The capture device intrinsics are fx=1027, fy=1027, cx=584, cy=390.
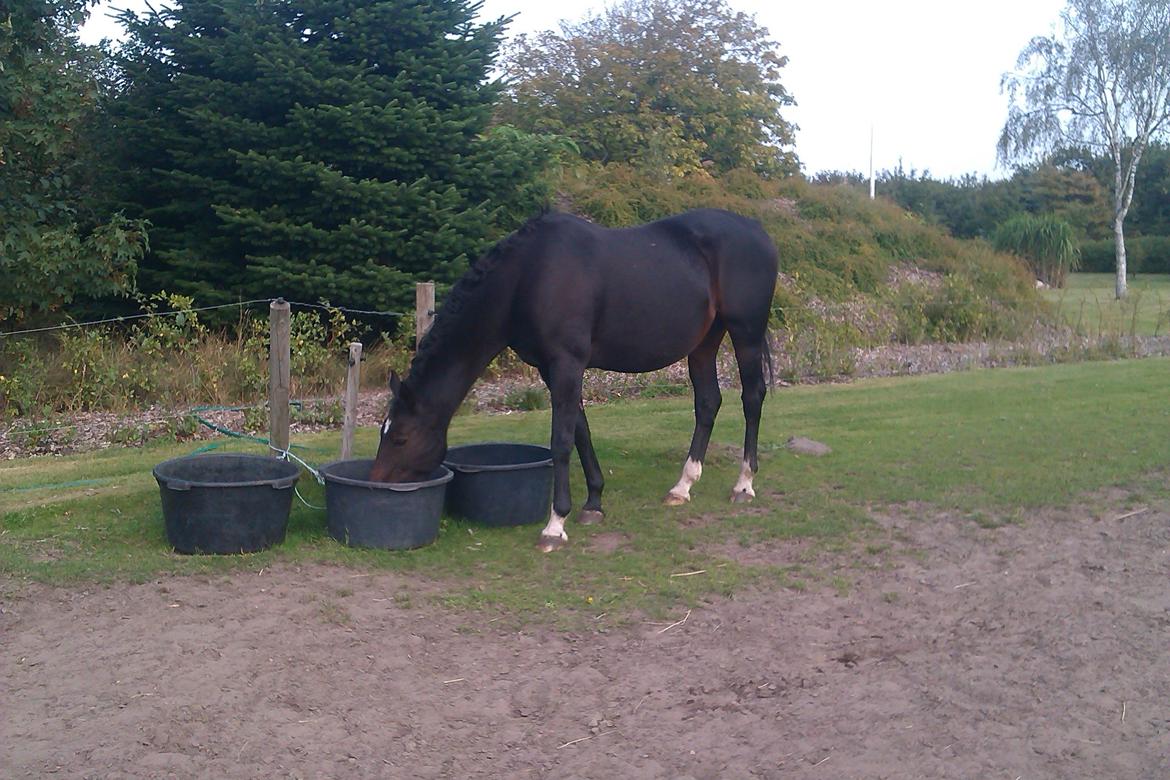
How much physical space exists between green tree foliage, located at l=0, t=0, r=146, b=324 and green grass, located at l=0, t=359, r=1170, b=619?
336 centimetres

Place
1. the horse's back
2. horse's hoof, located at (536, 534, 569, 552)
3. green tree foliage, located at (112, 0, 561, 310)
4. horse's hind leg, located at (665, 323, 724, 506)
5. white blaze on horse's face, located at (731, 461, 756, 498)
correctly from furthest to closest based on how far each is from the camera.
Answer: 1. green tree foliage, located at (112, 0, 561, 310)
2. horse's hind leg, located at (665, 323, 724, 506)
3. white blaze on horse's face, located at (731, 461, 756, 498)
4. the horse's back
5. horse's hoof, located at (536, 534, 569, 552)

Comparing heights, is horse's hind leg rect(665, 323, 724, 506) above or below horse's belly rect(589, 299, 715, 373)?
below

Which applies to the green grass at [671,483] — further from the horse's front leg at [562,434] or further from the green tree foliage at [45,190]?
the green tree foliage at [45,190]

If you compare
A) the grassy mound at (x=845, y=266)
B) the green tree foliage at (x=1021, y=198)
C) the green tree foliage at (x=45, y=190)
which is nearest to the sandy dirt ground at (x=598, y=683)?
the green tree foliage at (x=45, y=190)

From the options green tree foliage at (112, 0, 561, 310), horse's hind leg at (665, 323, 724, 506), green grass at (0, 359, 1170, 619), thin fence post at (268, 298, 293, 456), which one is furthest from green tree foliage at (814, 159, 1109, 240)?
thin fence post at (268, 298, 293, 456)

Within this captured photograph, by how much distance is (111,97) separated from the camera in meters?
13.3

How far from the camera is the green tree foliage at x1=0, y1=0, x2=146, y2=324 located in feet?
35.0

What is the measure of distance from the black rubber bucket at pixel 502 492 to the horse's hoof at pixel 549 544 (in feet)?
1.42

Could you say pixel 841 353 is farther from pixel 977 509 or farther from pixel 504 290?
pixel 504 290

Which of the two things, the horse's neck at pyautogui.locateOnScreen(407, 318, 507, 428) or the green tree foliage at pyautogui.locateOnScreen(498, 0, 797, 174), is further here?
the green tree foliage at pyautogui.locateOnScreen(498, 0, 797, 174)

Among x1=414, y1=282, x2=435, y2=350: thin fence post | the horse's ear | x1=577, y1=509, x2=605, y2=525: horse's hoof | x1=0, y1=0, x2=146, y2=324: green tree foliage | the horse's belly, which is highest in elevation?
x1=0, y1=0, x2=146, y2=324: green tree foliage

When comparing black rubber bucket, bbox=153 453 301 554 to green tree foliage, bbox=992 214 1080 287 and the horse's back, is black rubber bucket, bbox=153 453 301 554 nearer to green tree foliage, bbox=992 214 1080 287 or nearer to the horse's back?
the horse's back

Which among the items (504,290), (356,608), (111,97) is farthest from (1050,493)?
(111,97)

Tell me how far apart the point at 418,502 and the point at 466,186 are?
8225 millimetres
